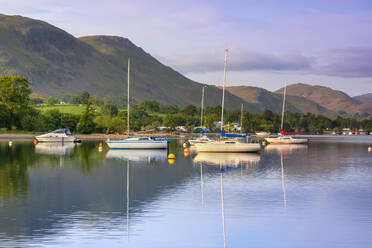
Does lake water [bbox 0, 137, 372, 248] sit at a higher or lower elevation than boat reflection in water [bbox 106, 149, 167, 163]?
lower

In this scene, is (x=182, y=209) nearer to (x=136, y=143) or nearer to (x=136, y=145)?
(x=136, y=143)

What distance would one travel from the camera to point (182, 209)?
25031mm

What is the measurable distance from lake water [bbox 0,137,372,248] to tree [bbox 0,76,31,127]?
109997 millimetres

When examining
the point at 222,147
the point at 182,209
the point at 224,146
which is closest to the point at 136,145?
the point at 222,147

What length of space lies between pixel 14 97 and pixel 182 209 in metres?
134

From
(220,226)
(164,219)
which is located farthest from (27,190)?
(220,226)

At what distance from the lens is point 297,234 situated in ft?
64.8

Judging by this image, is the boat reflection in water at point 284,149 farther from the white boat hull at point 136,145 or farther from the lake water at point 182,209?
the lake water at point 182,209

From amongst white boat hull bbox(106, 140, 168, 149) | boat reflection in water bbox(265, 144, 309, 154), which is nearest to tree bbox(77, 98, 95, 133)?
boat reflection in water bbox(265, 144, 309, 154)

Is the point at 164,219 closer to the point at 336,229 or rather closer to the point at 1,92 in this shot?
the point at 336,229

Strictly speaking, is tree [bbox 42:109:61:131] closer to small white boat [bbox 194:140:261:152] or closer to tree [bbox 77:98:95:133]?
tree [bbox 77:98:95:133]

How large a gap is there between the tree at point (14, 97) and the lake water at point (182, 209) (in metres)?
110

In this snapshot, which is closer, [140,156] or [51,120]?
[140,156]

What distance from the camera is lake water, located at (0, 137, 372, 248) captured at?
61.8ft
